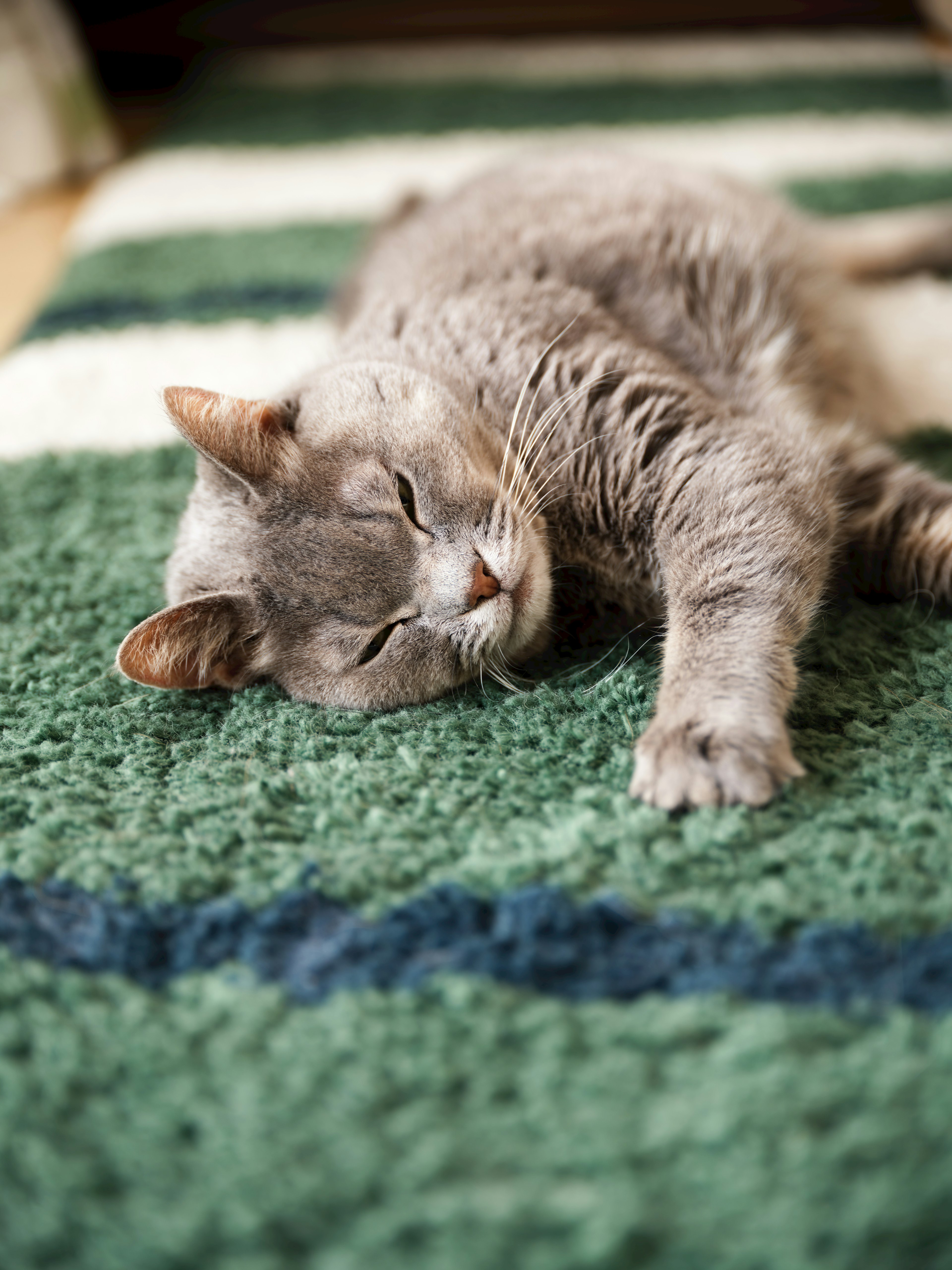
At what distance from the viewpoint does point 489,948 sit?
0.70 metres

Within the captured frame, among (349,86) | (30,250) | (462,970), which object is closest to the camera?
(462,970)

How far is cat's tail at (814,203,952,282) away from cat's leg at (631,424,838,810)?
2.97 feet

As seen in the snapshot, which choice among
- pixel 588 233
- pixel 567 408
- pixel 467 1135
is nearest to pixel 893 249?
pixel 588 233

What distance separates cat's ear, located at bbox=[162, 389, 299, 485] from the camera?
3.28ft

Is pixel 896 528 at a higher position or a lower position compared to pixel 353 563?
lower

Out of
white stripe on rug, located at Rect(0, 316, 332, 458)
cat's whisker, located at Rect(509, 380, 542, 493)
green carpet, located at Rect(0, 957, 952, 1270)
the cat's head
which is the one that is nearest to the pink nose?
the cat's head

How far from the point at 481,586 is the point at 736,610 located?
10.6 inches

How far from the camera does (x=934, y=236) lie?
5.87 ft

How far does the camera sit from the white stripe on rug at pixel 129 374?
1557 mm

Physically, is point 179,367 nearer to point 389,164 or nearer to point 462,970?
point 389,164

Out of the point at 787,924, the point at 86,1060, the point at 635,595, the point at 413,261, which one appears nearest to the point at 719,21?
the point at 413,261

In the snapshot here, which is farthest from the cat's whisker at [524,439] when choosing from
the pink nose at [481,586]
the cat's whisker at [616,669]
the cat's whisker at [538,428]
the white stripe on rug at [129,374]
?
the white stripe on rug at [129,374]

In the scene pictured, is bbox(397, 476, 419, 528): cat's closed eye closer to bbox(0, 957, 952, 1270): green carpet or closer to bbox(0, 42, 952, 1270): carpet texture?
bbox(0, 42, 952, 1270): carpet texture

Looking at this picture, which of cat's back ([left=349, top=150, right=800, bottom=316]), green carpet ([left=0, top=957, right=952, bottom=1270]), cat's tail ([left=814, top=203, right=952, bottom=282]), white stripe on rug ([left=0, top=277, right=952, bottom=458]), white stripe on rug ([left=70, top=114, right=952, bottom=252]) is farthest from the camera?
white stripe on rug ([left=70, top=114, right=952, bottom=252])
